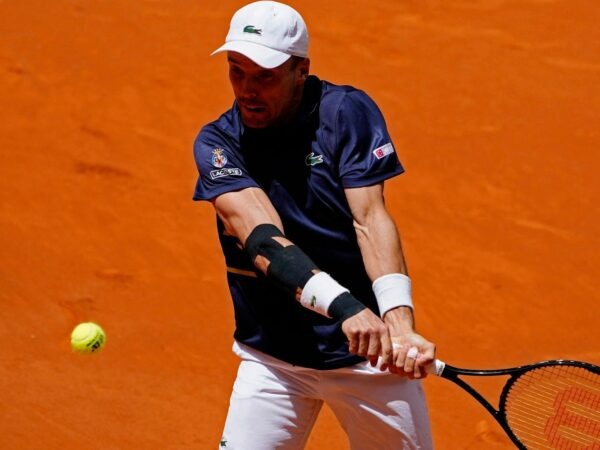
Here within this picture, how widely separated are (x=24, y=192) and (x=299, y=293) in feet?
17.4

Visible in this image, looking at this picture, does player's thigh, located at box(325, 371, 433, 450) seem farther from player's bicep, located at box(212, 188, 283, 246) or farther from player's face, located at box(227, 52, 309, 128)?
player's face, located at box(227, 52, 309, 128)

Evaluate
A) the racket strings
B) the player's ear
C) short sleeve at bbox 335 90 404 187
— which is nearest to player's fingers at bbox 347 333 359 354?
short sleeve at bbox 335 90 404 187

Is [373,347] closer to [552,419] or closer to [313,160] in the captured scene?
[313,160]

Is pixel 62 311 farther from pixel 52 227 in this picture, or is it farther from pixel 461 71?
pixel 461 71

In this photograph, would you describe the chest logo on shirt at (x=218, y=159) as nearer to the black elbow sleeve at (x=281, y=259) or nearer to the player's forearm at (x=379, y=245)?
the black elbow sleeve at (x=281, y=259)

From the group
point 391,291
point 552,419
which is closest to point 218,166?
point 391,291

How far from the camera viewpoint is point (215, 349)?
745 centimetres

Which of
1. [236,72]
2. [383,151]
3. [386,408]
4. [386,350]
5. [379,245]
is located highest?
[236,72]

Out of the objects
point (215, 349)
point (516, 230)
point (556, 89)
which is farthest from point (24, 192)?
point (556, 89)

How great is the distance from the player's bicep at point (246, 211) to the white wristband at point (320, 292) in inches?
13.0

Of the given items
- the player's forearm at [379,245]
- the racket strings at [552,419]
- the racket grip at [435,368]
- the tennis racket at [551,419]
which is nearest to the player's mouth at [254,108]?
the player's forearm at [379,245]

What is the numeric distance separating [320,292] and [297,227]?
48 cm

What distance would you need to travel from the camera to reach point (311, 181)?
4.56 m

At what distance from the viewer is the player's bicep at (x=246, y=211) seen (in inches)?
174
